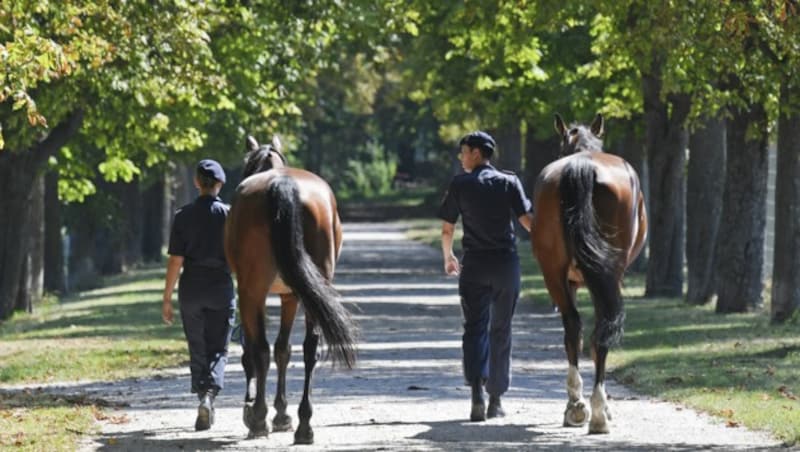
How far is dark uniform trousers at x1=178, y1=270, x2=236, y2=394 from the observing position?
607 inches

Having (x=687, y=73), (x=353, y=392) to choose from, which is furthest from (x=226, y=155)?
(x=353, y=392)

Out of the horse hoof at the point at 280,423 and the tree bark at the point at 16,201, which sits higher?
the tree bark at the point at 16,201

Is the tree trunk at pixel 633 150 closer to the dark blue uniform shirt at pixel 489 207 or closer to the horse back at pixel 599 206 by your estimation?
the dark blue uniform shirt at pixel 489 207

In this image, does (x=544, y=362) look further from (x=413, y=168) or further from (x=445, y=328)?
(x=413, y=168)

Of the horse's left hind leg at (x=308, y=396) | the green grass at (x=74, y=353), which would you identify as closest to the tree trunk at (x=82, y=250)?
the green grass at (x=74, y=353)

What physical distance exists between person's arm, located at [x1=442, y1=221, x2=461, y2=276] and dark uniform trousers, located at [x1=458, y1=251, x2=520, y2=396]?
152 mm

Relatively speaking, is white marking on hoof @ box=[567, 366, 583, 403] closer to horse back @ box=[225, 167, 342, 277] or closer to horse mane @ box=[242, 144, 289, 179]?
horse back @ box=[225, 167, 342, 277]

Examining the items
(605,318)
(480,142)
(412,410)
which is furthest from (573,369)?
(480,142)

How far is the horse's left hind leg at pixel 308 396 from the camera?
45.9ft

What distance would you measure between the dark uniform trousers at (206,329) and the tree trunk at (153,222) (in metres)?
40.1

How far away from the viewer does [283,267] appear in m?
14.4

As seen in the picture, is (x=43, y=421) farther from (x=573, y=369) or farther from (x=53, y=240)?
(x=53, y=240)

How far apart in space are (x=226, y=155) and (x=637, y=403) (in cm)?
2944

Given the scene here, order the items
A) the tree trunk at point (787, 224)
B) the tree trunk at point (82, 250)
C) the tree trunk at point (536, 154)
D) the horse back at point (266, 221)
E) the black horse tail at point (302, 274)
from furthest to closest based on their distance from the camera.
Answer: the tree trunk at point (536, 154), the tree trunk at point (82, 250), the tree trunk at point (787, 224), the horse back at point (266, 221), the black horse tail at point (302, 274)
